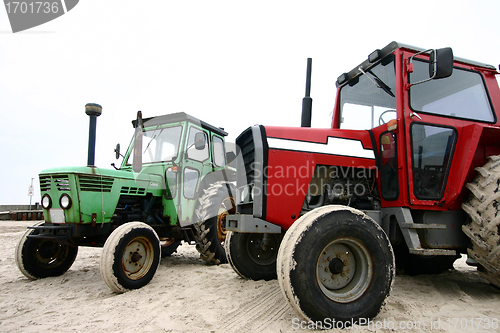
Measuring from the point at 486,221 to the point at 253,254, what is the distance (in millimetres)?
2559

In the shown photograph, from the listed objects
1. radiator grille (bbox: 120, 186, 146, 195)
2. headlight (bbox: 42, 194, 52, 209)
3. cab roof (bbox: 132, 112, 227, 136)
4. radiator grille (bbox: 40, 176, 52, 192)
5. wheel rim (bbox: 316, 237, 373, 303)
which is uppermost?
cab roof (bbox: 132, 112, 227, 136)

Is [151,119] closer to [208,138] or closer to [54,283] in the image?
[208,138]

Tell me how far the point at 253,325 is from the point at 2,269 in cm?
475

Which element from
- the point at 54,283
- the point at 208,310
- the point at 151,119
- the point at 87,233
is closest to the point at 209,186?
the point at 151,119

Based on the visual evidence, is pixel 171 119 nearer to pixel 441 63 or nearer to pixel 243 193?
pixel 243 193

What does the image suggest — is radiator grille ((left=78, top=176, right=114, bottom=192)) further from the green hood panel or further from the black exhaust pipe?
the black exhaust pipe

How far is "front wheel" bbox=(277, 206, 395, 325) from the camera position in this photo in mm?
2426

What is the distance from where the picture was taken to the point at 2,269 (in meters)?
5.16

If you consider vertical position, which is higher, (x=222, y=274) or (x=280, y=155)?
(x=280, y=155)

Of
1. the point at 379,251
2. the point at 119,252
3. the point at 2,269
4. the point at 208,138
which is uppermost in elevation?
the point at 208,138

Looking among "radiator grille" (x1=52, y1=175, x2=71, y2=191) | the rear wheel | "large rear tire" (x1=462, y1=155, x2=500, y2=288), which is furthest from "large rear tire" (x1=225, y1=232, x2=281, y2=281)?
the rear wheel

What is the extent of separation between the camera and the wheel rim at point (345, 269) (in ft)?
8.73

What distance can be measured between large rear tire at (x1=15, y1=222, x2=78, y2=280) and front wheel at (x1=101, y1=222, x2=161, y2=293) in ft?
4.77

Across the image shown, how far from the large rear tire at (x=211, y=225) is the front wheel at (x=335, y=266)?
10.4 ft
